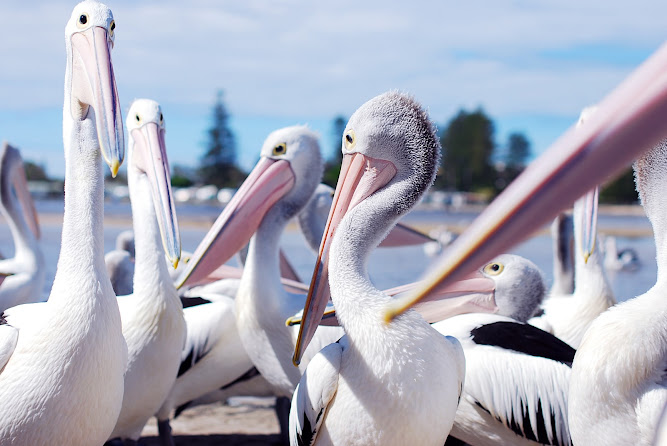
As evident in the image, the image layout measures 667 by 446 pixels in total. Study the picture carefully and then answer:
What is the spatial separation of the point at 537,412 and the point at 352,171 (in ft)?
4.10

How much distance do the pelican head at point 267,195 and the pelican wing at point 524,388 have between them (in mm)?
1419

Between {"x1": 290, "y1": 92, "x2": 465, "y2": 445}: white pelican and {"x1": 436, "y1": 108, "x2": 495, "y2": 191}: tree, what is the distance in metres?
60.9

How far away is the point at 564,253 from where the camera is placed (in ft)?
20.6

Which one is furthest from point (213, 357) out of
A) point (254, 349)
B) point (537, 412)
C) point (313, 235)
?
point (537, 412)

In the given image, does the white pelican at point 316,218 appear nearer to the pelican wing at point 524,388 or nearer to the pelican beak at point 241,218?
the pelican beak at point 241,218

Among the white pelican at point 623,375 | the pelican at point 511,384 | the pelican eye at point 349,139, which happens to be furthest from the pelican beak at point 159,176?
the white pelican at point 623,375

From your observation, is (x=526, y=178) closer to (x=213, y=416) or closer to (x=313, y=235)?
(x=313, y=235)

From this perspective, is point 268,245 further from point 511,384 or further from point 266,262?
point 511,384

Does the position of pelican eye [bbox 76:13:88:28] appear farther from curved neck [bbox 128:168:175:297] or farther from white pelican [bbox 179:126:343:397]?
white pelican [bbox 179:126:343:397]

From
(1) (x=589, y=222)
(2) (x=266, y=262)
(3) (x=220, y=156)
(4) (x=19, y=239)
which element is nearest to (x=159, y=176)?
(2) (x=266, y=262)

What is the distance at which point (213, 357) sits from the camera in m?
3.92

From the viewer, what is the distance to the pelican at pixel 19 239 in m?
4.89

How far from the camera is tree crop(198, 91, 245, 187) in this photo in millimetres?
57625

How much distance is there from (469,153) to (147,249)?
63.0 m
